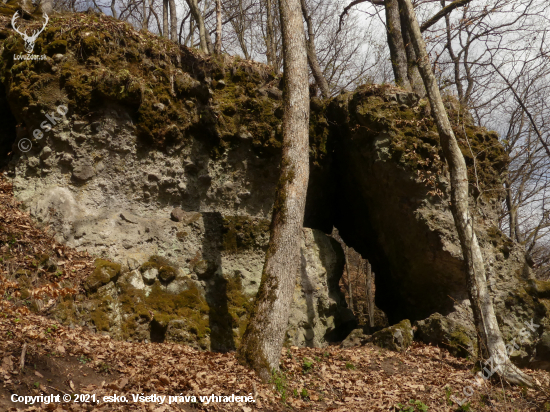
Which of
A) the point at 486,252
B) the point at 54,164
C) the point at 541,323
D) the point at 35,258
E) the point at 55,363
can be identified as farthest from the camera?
the point at 486,252

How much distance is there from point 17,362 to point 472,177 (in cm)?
894

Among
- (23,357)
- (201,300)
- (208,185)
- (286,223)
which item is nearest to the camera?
(23,357)

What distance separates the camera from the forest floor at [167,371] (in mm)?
3912

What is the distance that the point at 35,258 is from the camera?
6133mm

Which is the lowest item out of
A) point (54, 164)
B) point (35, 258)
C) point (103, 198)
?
point (35, 258)

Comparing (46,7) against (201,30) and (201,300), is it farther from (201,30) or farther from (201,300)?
(201,300)

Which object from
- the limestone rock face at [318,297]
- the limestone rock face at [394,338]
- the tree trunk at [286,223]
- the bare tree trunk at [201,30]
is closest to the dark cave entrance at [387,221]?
the limestone rock face at [318,297]

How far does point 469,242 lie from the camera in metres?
6.54

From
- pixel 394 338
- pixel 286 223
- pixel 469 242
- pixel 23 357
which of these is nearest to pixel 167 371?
pixel 23 357

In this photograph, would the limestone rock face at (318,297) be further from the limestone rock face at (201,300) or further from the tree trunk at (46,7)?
the tree trunk at (46,7)

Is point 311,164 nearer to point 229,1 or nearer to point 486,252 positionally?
point 486,252

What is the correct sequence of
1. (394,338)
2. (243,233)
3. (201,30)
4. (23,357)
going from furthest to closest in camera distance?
(201,30) → (243,233) → (394,338) → (23,357)

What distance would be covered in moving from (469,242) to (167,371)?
205 inches

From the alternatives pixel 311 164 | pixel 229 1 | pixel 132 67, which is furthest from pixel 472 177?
pixel 229 1
